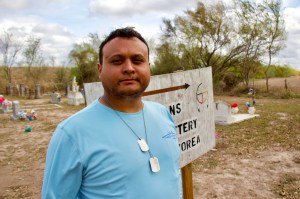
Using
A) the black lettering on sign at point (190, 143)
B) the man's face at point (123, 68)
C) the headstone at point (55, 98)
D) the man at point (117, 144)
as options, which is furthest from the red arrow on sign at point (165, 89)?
the headstone at point (55, 98)

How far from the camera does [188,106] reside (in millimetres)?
2742

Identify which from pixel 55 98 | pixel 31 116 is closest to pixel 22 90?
pixel 55 98

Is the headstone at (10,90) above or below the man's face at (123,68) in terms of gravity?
below

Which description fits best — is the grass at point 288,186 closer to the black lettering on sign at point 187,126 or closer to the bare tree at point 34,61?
the black lettering on sign at point 187,126

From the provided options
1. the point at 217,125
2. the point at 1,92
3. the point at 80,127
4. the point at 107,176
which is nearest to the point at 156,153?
the point at 107,176

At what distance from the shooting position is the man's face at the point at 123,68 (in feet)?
4.75

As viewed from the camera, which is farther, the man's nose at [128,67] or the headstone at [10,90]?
the headstone at [10,90]

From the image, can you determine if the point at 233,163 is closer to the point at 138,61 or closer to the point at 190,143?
the point at 190,143

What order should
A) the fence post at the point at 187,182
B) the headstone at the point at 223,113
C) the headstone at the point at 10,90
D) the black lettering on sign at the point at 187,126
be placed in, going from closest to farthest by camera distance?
the black lettering on sign at the point at 187,126, the fence post at the point at 187,182, the headstone at the point at 223,113, the headstone at the point at 10,90

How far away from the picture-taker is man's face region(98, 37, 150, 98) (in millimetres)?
1447

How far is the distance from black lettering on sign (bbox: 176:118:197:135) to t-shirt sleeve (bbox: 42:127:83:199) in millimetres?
1452

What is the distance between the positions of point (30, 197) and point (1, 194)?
67 centimetres

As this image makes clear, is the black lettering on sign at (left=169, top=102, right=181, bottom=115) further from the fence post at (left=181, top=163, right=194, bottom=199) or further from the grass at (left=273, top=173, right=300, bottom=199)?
the grass at (left=273, top=173, right=300, bottom=199)

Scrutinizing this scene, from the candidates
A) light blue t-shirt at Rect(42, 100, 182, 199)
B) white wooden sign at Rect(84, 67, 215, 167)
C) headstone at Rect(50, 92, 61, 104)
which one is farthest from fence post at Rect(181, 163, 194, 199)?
headstone at Rect(50, 92, 61, 104)
